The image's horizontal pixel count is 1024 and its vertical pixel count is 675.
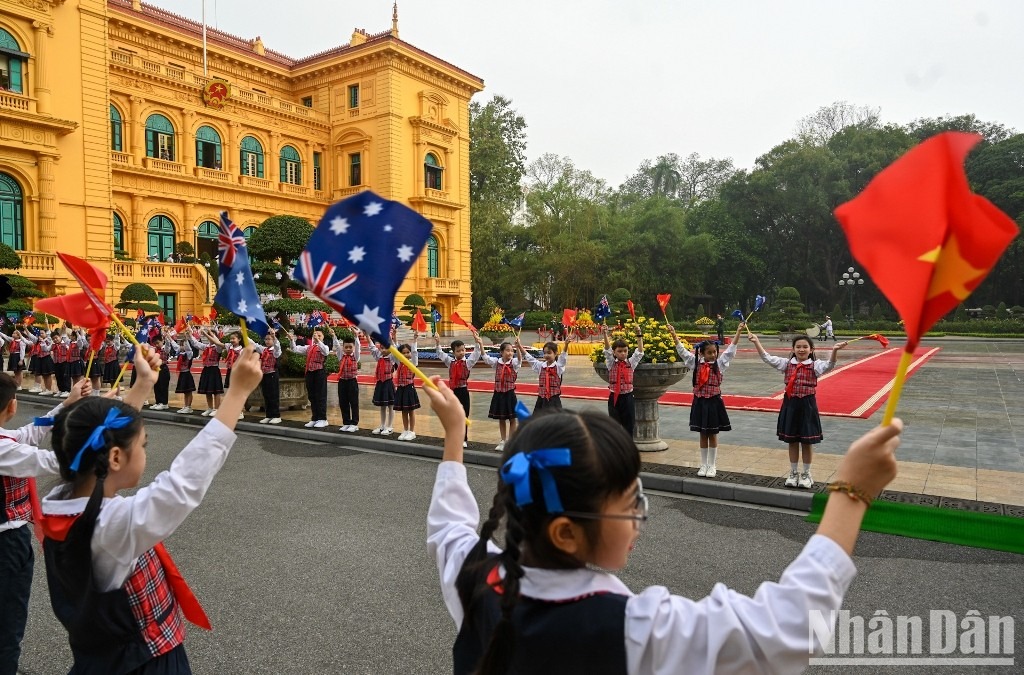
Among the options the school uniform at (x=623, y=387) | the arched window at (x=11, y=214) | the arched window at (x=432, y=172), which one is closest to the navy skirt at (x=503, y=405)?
the school uniform at (x=623, y=387)

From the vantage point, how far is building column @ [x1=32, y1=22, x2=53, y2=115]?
1059 inches

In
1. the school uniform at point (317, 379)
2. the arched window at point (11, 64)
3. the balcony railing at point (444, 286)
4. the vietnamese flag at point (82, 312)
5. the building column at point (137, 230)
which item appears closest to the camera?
the vietnamese flag at point (82, 312)

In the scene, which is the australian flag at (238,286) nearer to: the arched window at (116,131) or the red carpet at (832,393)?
the red carpet at (832,393)

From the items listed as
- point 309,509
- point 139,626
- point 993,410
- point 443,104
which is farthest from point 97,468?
point 443,104

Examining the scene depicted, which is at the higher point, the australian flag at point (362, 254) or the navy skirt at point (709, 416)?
the australian flag at point (362, 254)

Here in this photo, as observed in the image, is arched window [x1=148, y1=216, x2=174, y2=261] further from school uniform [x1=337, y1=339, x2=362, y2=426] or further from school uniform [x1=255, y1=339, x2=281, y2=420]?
school uniform [x1=337, y1=339, x2=362, y2=426]

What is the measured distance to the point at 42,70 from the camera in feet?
88.3

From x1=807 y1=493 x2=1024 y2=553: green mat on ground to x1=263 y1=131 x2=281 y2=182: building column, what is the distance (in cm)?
3950

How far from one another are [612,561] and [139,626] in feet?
5.23

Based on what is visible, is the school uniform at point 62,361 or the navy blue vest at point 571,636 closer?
the navy blue vest at point 571,636

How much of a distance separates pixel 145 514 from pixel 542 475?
1360 mm

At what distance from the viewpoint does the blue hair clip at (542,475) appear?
4.77 feet

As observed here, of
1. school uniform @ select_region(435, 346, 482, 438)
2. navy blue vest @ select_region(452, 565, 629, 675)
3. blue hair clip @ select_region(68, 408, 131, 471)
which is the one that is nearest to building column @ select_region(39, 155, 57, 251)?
school uniform @ select_region(435, 346, 482, 438)

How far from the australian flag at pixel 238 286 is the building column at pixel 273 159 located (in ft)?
123
